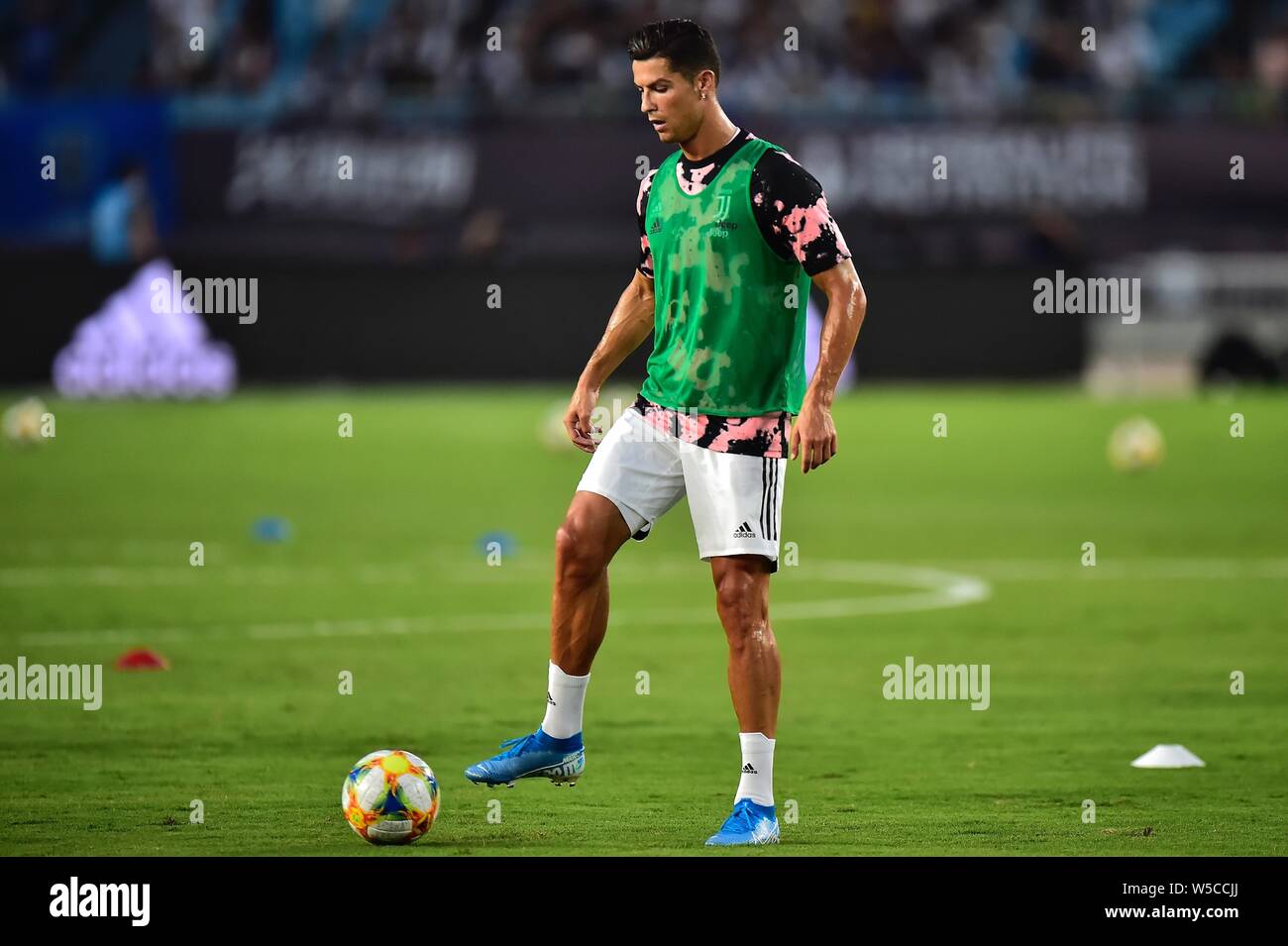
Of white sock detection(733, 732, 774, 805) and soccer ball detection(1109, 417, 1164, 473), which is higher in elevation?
soccer ball detection(1109, 417, 1164, 473)

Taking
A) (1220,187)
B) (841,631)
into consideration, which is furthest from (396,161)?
(841,631)

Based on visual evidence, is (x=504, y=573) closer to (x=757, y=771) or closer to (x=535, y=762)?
(x=535, y=762)

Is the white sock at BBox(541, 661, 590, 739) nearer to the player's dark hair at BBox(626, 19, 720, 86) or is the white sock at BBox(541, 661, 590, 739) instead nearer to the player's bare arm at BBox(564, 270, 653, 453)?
the player's bare arm at BBox(564, 270, 653, 453)

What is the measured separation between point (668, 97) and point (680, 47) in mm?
160

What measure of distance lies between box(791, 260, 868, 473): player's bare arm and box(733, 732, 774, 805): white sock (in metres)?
0.87

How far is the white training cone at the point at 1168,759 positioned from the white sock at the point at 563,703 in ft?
7.38

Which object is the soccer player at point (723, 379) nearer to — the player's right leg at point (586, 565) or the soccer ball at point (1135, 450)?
the player's right leg at point (586, 565)

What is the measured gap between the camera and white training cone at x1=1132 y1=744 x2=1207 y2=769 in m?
8.72

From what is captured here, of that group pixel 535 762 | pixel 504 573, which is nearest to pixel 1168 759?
pixel 535 762

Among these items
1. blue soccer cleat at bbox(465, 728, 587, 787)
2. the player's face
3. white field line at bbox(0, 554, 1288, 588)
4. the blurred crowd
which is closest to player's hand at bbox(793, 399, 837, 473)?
the player's face

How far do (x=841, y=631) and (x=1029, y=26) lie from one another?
76.0 ft

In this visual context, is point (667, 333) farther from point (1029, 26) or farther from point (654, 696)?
point (1029, 26)

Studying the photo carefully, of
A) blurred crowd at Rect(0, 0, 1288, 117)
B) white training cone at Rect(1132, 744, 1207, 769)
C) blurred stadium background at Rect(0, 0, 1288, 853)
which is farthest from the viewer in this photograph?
blurred crowd at Rect(0, 0, 1288, 117)

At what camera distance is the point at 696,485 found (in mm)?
7523
